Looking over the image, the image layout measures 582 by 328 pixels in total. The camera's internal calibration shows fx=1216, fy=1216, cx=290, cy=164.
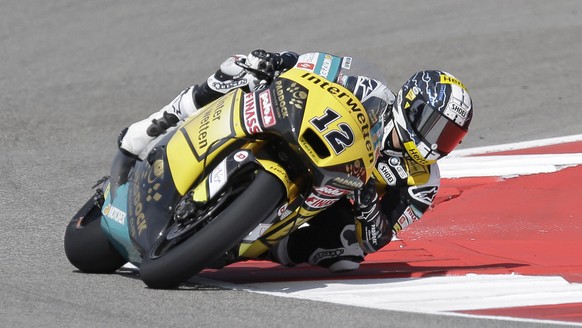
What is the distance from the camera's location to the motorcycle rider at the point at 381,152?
6426mm

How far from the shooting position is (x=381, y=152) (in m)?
6.83

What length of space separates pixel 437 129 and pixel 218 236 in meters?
1.69

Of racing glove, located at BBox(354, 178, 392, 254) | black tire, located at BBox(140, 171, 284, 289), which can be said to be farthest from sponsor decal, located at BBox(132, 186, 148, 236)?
racing glove, located at BBox(354, 178, 392, 254)

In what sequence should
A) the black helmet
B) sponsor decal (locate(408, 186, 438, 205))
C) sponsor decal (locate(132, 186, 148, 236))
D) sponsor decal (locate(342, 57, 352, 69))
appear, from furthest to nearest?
sponsor decal (locate(408, 186, 438, 205))
the black helmet
sponsor decal (locate(342, 57, 352, 69))
sponsor decal (locate(132, 186, 148, 236))

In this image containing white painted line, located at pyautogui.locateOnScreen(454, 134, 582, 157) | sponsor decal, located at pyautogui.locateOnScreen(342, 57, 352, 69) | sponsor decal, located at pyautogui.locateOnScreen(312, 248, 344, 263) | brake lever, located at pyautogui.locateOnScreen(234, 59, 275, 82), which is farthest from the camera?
white painted line, located at pyautogui.locateOnScreen(454, 134, 582, 157)

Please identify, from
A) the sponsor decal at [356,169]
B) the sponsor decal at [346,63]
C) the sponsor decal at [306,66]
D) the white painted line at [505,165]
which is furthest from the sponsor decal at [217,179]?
the white painted line at [505,165]

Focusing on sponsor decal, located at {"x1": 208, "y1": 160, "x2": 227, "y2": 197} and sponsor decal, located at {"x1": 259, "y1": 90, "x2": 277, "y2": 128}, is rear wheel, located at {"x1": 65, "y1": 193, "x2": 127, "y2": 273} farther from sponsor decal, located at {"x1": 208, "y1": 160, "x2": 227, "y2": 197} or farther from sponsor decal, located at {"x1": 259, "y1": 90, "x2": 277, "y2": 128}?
sponsor decal, located at {"x1": 259, "y1": 90, "x2": 277, "y2": 128}

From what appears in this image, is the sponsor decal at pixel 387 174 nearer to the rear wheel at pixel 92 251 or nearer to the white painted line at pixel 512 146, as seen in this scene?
the rear wheel at pixel 92 251

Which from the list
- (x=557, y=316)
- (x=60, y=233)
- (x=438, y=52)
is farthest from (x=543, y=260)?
(x=438, y=52)

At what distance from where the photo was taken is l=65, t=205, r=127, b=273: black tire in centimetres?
625

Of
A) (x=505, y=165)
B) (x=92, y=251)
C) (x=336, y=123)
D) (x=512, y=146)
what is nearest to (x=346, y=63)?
(x=336, y=123)

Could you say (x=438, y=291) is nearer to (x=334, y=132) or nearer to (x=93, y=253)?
(x=334, y=132)

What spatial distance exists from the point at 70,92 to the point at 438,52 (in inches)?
141

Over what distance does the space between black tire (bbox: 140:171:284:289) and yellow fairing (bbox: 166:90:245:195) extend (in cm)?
34
